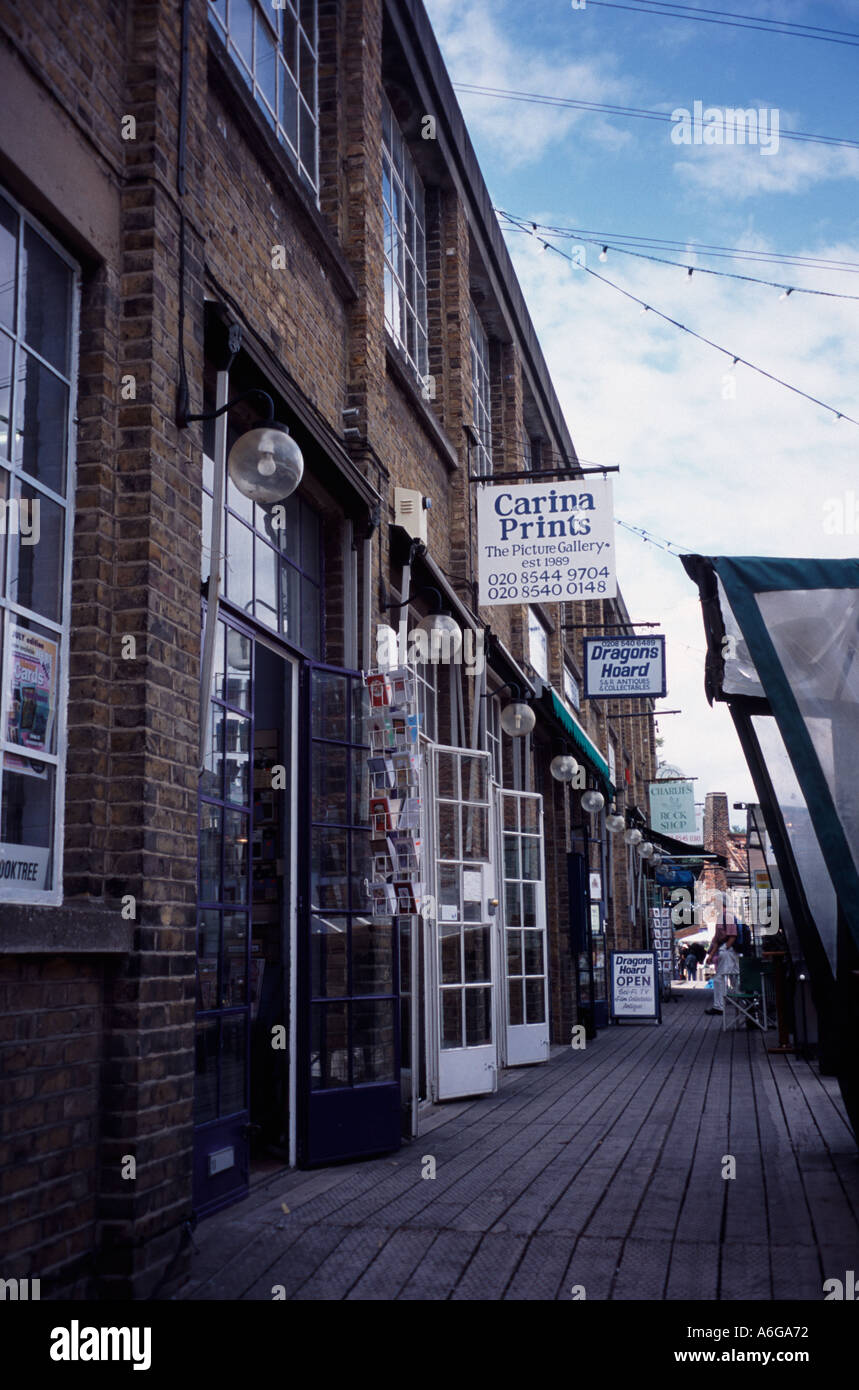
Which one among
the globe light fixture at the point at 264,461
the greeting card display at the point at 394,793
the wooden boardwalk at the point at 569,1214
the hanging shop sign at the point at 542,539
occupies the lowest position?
the wooden boardwalk at the point at 569,1214

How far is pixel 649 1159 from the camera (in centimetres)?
661

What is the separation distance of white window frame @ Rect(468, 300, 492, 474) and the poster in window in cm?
884

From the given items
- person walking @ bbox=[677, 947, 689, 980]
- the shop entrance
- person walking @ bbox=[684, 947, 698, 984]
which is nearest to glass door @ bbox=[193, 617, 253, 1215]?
the shop entrance

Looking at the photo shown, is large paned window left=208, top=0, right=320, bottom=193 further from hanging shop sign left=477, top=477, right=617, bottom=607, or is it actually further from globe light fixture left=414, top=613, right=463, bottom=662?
hanging shop sign left=477, top=477, right=617, bottom=607

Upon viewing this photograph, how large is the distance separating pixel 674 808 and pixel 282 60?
25438 mm

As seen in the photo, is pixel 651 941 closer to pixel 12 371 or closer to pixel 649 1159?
pixel 649 1159

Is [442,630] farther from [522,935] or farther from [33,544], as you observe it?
[522,935]

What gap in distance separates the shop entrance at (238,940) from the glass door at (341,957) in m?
0.11

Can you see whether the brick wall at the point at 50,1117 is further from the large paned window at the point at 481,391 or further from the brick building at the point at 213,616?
the large paned window at the point at 481,391

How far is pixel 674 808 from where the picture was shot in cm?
3105

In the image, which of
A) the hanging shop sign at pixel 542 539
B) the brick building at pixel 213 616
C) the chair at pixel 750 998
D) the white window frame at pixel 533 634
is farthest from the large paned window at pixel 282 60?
the chair at pixel 750 998

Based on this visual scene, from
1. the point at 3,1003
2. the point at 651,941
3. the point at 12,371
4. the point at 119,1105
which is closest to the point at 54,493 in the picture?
the point at 12,371

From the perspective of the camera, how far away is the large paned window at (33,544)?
3.98m

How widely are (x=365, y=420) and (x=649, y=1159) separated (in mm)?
4558
